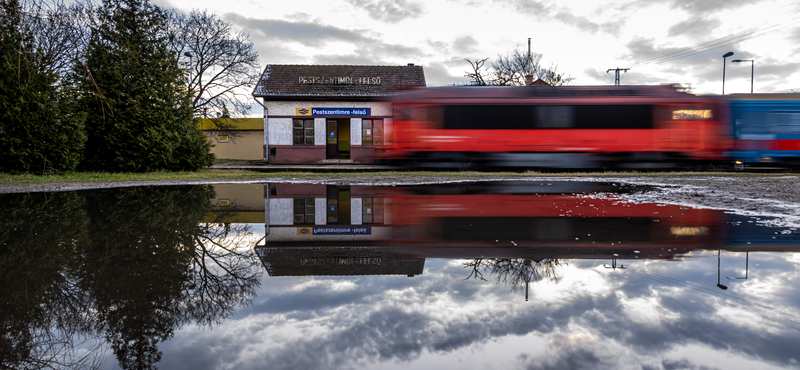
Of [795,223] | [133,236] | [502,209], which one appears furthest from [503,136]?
[133,236]

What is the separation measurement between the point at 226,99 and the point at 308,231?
1183 inches

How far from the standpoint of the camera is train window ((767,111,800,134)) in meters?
18.6

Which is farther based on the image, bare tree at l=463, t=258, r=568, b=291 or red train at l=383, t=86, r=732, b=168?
red train at l=383, t=86, r=732, b=168

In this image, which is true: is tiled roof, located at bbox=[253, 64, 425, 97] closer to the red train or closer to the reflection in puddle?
the red train

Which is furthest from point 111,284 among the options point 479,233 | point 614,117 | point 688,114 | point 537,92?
point 688,114

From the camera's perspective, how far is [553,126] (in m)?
16.7

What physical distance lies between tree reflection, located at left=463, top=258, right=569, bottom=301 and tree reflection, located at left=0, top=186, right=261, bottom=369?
1564 millimetres

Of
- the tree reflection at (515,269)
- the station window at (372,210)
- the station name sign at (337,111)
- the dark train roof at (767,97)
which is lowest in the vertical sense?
the tree reflection at (515,269)

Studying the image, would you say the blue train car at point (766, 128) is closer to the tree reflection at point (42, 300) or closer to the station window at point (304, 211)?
the station window at point (304, 211)

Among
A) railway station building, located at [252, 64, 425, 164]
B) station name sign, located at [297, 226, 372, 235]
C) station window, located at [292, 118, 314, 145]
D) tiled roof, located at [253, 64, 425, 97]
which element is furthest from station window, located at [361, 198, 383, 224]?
station window, located at [292, 118, 314, 145]

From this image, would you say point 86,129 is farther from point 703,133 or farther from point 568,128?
point 703,133

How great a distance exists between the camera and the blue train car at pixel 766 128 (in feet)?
61.2

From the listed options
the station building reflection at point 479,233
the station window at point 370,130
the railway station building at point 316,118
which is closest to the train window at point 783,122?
the station building reflection at point 479,233

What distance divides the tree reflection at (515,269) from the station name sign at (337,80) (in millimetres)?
29151
